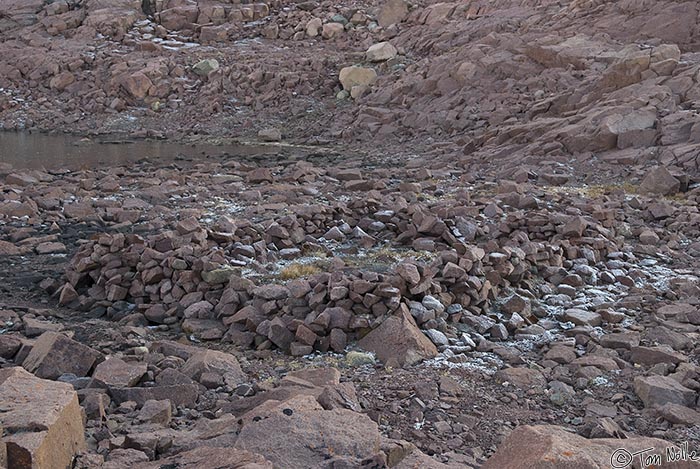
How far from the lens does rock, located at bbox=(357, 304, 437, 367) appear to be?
5023 millimetres

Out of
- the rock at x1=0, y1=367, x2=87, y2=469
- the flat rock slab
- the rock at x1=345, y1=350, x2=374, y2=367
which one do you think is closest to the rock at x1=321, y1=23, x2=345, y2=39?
the rock at x1=345, y1=350, x2=374, y2=367

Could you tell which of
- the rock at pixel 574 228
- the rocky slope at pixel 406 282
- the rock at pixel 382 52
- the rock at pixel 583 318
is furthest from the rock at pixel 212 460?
the rock at pixel 382 52

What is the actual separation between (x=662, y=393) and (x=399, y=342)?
5.63ft

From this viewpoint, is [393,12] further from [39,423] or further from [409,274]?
[39,423]

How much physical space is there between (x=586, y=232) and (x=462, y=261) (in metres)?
2.31

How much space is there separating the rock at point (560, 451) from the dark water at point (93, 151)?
43.9ft

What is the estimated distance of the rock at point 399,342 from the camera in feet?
16.5

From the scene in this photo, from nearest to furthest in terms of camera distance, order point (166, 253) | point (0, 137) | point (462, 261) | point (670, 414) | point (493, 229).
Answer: point (670, 414), point (462, 261), point (166, 253), point (493, 229), point (0, 137)

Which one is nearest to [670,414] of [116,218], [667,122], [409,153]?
[116,218]

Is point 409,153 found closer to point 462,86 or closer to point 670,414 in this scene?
point 462,86

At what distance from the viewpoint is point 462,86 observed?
712 inches

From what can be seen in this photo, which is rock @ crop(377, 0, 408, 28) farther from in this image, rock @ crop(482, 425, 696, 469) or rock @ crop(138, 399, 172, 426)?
rock @ crop(482, 425, 696, 469)

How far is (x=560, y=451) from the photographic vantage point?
2662mm

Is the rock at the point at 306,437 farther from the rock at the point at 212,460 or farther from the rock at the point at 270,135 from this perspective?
the rock at the point at 270,135
